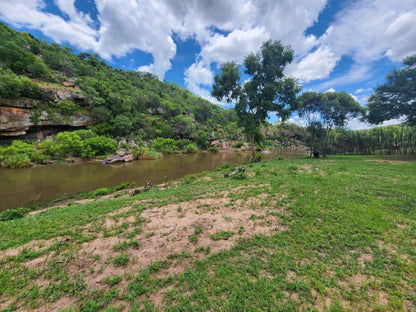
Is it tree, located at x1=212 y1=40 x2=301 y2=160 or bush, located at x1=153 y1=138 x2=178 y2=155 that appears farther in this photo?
bush, located at x1=153 y1=138 x2=178 y2=155

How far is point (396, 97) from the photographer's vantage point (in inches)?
552

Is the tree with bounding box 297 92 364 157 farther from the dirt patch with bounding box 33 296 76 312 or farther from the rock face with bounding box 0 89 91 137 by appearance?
the rock face with bounding box 0 89 91 137

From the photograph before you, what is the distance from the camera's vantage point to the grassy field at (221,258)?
188 cm

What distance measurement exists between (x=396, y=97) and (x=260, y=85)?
42.7 feet

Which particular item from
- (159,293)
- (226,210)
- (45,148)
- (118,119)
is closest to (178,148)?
(118,119)

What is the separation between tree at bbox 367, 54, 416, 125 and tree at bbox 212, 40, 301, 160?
828 cm

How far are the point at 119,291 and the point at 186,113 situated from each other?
171ft

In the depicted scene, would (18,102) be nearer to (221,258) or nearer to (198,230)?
(198,230)

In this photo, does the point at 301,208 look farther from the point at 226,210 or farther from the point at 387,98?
the point at 387,98

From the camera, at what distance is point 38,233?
3494mm

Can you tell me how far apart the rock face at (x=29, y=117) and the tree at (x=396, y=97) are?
4048 centimetres

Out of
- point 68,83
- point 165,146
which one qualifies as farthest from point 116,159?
point 68,83

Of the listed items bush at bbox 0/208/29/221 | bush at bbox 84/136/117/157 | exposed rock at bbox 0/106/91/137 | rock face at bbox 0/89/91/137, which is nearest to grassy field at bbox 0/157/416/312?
bush at bbox 0/208/29/221

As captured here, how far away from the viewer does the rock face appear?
17.1m
